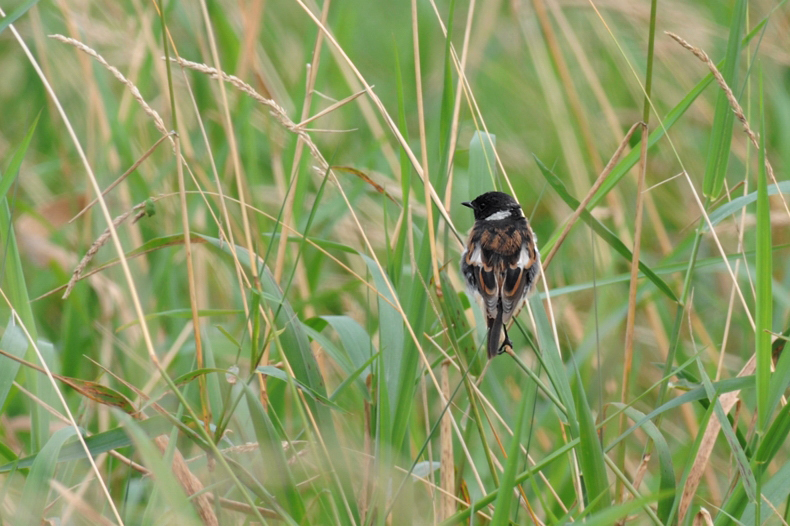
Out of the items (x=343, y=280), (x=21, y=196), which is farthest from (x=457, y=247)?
(x=21, y=196)

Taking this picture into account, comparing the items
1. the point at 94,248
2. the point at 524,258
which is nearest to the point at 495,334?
the point at 524,258

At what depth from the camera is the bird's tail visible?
112 inches

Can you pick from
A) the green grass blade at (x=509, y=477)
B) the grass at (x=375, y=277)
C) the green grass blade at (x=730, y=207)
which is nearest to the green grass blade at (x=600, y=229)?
the grass at (x=375, y=277)

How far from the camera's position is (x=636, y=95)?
5918 mm

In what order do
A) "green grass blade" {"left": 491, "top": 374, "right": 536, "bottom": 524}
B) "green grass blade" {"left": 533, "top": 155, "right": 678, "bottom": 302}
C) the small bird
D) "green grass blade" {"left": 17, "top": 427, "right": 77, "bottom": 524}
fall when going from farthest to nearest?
the small bird → "green grass blade" {"left": 533, "top": 155, "right": 678, "bottom": 302} → "green grass blade" {"left": 17, "top": 427, "right": 77, "bottom": 524} → "green grass blade" {"left": 491, "top": 374, "right": 536, "bottom": 524}

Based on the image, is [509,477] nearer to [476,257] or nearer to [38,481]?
[38,481]

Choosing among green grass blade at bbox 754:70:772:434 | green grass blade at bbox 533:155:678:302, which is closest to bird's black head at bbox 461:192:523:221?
green grass blade at bbox 533:155:678:302

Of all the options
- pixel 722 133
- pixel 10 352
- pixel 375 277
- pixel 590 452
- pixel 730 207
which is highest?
pixel 722 133

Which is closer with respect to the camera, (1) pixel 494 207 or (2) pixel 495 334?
(2) pixel 495 334

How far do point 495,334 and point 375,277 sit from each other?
0.50m

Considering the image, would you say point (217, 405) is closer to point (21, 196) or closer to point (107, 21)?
point (21, 196)

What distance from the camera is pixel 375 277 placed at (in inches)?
116

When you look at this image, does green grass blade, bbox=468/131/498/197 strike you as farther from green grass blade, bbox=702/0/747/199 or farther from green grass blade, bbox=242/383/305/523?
green grass blade, bbox=242/383/305/523

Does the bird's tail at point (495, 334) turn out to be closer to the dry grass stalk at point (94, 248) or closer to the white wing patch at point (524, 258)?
the white wing patch at point (524, 258)
